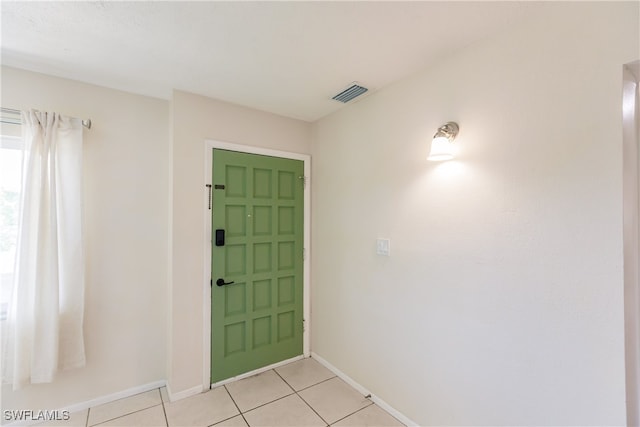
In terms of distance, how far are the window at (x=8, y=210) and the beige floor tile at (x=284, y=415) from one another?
5.87 ft

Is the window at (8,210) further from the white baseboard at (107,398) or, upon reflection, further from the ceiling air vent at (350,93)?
the ceiling air vent at (350,93)

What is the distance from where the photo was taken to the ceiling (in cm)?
130

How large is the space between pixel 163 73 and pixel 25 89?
0.91m

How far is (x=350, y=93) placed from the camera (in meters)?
2.16

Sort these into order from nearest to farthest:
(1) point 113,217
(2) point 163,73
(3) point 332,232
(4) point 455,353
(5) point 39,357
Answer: (4) point 455,353
(5) point 39,357
(2) point 163,73
(1) point 113,217
(3) point 332,232

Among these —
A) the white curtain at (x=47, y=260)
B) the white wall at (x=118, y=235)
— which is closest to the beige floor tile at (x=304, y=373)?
the white wall at (x=118, y=235)

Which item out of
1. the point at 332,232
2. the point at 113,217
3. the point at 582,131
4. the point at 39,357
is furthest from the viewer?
the point at 332,232

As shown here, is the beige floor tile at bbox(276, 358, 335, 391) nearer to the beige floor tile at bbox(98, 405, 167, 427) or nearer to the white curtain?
the beige floor tile at bbox(98, 405, 167, 427)

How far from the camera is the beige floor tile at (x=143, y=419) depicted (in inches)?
72.8

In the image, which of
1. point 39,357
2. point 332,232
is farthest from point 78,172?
point 332,232

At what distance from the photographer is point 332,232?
2588 mm

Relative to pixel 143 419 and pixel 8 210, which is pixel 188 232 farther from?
pixel 143 419

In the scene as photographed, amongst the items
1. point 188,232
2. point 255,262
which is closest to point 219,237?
point 188,232

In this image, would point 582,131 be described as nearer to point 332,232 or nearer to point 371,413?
point 332,232
